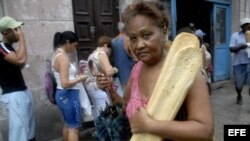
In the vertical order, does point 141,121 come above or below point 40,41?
A: below

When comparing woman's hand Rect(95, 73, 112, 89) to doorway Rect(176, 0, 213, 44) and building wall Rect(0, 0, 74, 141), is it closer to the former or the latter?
building wall Rect(0, 0, 74, 141)

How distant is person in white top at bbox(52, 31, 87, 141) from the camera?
3713mm

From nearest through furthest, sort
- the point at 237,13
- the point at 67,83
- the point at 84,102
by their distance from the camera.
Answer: the point at 67,83 < the point at 84,102 < the point at 237,13

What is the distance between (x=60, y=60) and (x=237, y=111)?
3.84 metres

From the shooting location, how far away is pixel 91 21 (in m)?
5.60

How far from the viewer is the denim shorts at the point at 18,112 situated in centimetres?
343

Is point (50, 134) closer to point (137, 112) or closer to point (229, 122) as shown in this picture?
point (229, 122)

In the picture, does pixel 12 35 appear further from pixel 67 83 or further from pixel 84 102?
pixel 84 102

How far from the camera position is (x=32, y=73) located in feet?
15.3

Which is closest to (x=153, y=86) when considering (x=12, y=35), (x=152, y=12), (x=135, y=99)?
(x=135, y=99)

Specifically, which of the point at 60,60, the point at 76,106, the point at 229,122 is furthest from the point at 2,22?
the point at 229,122

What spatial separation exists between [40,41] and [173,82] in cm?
387

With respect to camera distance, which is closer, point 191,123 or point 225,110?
point 191,123

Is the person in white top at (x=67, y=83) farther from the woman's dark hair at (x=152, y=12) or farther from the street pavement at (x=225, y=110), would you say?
the woman's dark hair at (x=152, y=12)
